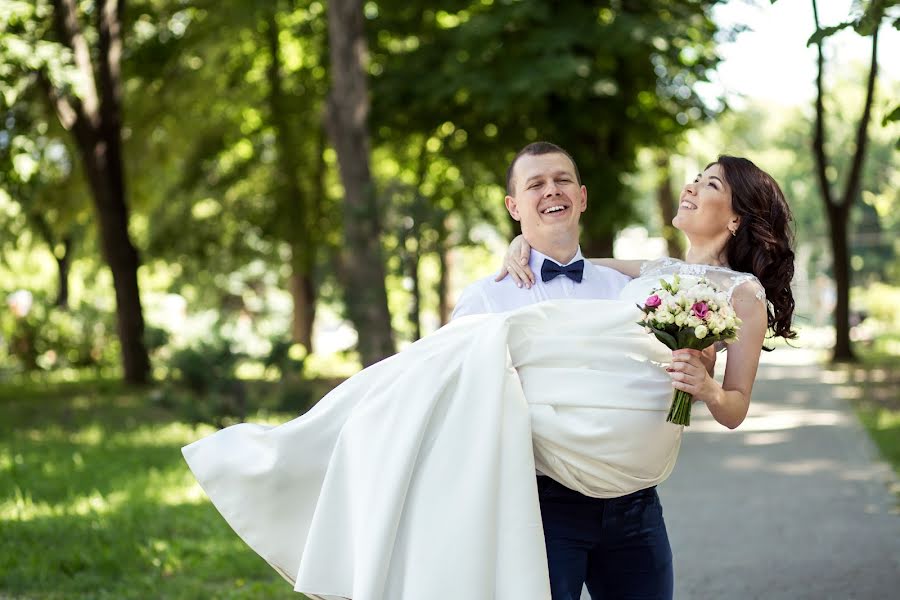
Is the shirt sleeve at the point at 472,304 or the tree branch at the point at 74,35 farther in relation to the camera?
the tree branch at the point at 74,35

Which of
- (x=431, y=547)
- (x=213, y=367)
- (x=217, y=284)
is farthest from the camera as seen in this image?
(x=217, y=284)

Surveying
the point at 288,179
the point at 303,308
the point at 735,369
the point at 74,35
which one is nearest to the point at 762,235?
the point at 735,369

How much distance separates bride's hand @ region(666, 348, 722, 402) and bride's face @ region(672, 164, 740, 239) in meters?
0.67

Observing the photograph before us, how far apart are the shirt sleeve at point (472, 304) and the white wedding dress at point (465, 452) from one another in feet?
0.80

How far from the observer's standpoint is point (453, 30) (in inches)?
710

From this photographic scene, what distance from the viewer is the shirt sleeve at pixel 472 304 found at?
12.9 feet

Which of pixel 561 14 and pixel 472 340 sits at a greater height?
pixel 561 14

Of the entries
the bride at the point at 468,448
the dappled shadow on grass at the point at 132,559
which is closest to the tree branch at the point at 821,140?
the dappled shadow on grass at the point at 132,559

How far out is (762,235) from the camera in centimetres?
394

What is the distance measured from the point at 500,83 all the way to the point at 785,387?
794 centimetres

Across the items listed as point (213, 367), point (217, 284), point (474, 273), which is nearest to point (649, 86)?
point (213, 367)

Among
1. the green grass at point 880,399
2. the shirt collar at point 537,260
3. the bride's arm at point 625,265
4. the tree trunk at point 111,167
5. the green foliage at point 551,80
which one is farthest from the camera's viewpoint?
the tree trunk at point 111,167

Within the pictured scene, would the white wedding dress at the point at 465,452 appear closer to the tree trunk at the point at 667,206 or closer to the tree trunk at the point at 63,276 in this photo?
the tree trunk at the point at 667,206

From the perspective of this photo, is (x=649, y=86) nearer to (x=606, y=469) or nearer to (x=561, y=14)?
(x=561, y=14)
